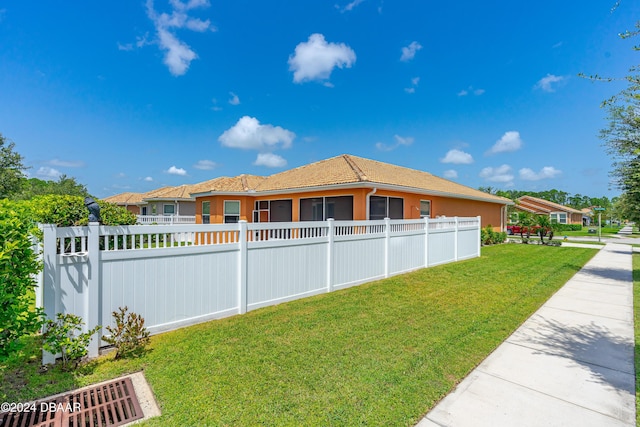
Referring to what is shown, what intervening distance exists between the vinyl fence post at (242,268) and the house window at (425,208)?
10.9 metres

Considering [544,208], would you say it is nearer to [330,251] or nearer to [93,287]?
[330,251]

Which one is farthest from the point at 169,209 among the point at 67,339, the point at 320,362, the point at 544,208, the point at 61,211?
the point at 544,208

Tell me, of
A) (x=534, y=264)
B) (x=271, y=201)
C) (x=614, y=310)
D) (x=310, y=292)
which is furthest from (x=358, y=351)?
(x=271, y=201)

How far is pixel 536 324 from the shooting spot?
523 centimetres

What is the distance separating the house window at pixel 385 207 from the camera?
11.5 metres

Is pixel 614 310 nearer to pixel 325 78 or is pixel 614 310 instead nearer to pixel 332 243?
pixel 332 243

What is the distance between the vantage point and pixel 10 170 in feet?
71.6

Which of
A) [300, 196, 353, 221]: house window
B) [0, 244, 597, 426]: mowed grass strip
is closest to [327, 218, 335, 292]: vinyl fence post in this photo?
[0, 244, 597, 426]: mowed grass strip

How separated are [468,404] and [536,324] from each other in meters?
3.41

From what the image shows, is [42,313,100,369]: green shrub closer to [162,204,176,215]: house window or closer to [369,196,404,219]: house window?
[369,196,404,219]: house window

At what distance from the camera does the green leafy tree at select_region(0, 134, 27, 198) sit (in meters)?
21.0

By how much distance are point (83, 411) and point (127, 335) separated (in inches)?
49.8

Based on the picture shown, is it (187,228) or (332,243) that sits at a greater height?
(187,228)

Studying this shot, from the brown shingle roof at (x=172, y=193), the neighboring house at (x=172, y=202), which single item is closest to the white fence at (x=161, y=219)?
the brown shingle roof at (x=172, y=193)
